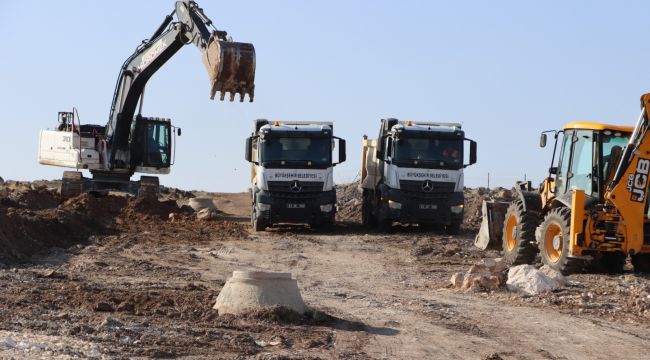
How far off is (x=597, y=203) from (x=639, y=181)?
2.62 feet

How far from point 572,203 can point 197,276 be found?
6.28 meters

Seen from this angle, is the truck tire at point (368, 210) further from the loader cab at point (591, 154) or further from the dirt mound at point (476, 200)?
the loader cab at point (591, 154)

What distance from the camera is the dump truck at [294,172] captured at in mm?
28062

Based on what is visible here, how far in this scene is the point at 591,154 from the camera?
18641 mm

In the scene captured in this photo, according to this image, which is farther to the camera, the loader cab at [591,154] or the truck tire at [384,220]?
the truck tire at [384,220]

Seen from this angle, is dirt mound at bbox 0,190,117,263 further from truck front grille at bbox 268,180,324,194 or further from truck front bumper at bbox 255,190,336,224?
truck front grille at bbox 268,180,324,194

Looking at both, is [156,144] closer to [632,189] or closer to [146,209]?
[146,209]

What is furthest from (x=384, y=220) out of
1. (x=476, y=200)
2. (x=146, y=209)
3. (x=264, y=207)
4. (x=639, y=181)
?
(x=476, y=200)

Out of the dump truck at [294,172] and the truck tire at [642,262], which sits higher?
the dump truck at [294,172]

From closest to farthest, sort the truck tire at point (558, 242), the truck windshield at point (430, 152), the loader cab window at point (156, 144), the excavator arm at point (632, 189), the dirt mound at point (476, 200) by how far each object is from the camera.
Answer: the excavator arm at point (632, 189), the truck tire at point (558, 242), the truck windshield at point (430, 152), the loader cab window at point (156, 144), the dirt mound at point (476, 200)

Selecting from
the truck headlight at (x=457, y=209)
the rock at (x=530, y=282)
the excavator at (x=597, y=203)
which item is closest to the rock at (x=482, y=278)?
the rock at (x=530, y=282)

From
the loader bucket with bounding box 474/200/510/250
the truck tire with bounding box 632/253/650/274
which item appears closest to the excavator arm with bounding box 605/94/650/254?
the truck tire with bounding box 632/253/650/274

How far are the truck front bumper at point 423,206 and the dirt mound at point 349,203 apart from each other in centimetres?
862

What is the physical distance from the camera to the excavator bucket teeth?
24344mm
